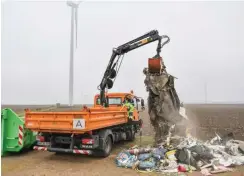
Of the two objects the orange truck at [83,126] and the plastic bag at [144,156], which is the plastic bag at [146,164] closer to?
the plastic bag at [144,156]

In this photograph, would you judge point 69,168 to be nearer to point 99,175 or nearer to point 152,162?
point 99,175

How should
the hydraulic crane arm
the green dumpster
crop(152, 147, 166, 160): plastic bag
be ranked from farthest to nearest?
the hydraulic crane arm
the green dumpster
crop(152, 147, 166, 160): plastic bag

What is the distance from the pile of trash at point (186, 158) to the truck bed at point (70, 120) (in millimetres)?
1344

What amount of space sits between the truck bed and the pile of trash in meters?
1.34

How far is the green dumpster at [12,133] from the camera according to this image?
891 centimetres

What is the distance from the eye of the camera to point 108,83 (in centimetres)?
1112

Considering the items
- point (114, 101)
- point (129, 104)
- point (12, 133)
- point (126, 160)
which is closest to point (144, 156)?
point (126, 160)

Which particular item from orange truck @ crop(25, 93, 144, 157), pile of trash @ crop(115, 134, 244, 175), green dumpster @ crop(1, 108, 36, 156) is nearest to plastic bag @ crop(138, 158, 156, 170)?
pile of trash @ crop(115, 134, 244, 175)

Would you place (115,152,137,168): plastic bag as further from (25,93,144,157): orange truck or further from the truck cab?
the truck cab

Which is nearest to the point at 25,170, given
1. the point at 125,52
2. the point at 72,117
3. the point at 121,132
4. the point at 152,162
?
the point at 72,117

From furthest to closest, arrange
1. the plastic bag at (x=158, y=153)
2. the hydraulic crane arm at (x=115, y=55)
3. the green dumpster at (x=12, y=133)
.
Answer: the hydraulic crane arm at (x=115, y=55)
the green dumpster at (x=12, y=133)
the plastic bag at (x=158, y=153)

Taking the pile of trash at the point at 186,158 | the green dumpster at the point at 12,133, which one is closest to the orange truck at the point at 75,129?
the green dumpster at the point at 12,133

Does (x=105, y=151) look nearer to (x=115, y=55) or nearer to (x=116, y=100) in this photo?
(x=116, y=100)

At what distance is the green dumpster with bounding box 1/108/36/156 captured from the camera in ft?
29.2
